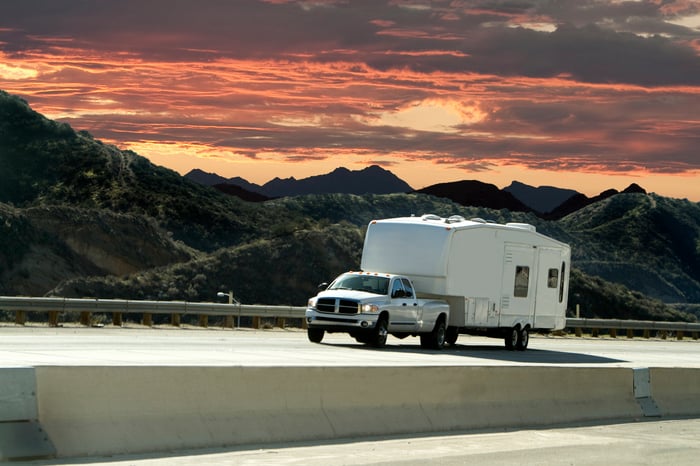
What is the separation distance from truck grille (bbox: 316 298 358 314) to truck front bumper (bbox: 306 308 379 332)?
0.10m

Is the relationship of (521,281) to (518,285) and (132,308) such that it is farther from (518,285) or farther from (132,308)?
(132,308)

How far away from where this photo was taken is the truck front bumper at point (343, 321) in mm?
27406

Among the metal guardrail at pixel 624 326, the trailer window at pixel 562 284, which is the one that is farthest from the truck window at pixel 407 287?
the metal guardrail at pixel 624 326

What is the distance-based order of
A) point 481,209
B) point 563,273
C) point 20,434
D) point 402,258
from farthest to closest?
point 481,209 → point 563,273 → point 402,258 → point 20,434

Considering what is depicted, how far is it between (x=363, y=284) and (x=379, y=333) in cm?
128

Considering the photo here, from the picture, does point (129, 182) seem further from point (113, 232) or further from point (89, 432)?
point (89, 432)

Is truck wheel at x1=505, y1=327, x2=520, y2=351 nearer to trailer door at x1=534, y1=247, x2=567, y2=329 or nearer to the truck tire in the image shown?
trailer door at x1=534, y1=247, x2=567, y2=329

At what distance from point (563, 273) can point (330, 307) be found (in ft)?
29.6

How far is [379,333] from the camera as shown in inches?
1099

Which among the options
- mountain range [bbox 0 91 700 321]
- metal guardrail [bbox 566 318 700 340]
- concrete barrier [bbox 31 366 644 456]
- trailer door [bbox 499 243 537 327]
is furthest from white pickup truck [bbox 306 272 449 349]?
mountain range [bbox 0 91 700 321]

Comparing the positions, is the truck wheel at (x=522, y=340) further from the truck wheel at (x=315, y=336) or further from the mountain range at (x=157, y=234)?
the mountain range at (x=157, y=234)

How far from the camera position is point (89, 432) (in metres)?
11.1

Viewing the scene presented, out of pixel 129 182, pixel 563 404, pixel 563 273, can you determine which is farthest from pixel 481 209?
pixel 563 404

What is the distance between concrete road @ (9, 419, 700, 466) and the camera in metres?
11.6
